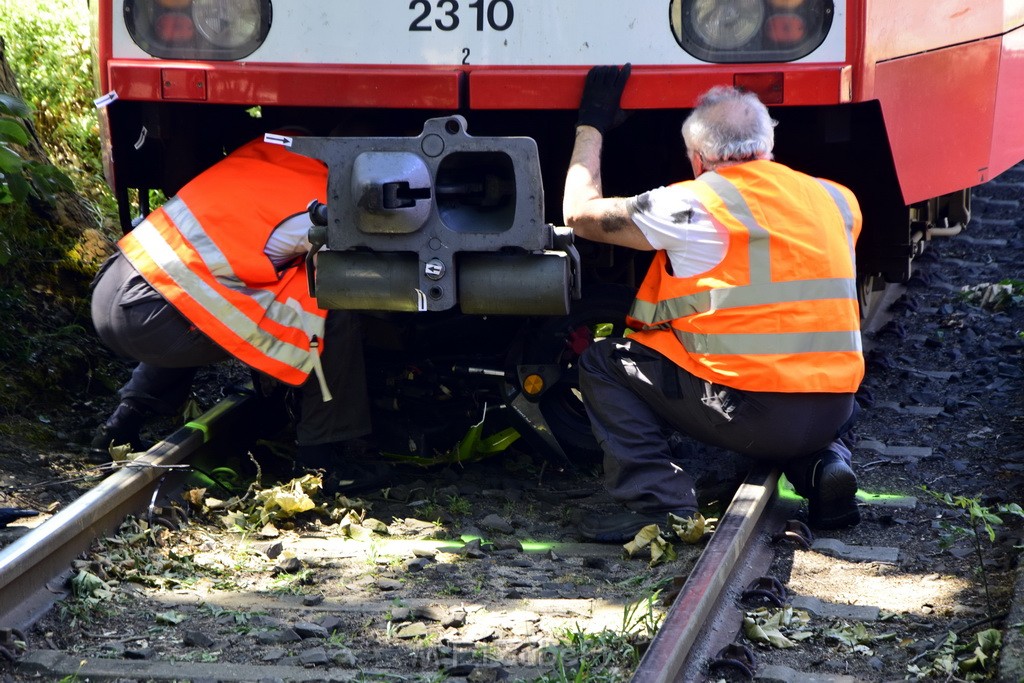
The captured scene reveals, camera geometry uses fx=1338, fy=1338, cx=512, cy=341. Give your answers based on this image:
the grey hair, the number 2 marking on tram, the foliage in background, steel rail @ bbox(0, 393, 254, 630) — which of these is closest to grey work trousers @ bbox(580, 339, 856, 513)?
the grey hair

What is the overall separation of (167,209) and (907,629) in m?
2.43

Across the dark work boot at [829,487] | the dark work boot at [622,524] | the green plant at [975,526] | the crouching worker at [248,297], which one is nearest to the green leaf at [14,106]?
the crouching worker at [248,297]

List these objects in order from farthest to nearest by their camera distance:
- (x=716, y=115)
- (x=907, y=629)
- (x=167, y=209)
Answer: (x=167, y=209)
(x=716, y=115)
(x=907, y=629)

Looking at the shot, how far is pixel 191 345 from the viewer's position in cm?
416

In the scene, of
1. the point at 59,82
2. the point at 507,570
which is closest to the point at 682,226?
the point at 507,570

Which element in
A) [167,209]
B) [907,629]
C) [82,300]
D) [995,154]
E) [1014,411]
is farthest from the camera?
[82,300]

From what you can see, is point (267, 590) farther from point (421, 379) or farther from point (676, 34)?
point (676, 34)

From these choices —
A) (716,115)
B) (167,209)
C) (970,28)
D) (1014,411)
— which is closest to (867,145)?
(970,28)

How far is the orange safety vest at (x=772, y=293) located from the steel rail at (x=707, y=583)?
337 millimetres

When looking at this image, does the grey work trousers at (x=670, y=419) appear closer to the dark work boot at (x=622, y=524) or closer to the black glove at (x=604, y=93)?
the dark work boot at (x=622, y=524)

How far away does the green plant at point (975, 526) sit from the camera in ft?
10.8

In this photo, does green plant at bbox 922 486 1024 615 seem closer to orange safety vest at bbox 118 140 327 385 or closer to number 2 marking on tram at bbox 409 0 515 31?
number 2 marking on tram at bbox 409 0 515 31

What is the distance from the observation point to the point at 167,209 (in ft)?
13.3

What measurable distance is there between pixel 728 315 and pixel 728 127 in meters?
0.51
